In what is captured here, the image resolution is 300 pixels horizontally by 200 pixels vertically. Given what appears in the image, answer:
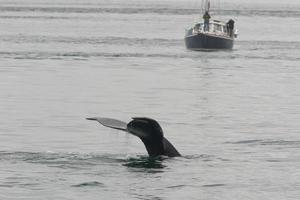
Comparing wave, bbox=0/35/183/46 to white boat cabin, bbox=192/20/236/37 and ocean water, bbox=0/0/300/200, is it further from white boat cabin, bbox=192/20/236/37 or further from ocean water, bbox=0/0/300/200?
ocean water, bbox=0/0/300/200

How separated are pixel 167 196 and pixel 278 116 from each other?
1853 cm

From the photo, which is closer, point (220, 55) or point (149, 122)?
point (149, 122)

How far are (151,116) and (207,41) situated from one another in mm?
50926

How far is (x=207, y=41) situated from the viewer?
301 feet

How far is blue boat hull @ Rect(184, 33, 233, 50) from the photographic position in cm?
9144

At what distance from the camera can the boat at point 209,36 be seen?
91.6 meters

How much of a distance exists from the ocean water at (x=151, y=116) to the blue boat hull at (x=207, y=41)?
24.7 ft

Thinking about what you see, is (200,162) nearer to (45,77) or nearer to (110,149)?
(110,149)

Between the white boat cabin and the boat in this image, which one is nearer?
the boat

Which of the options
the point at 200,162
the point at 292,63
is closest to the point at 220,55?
the point at 292,63

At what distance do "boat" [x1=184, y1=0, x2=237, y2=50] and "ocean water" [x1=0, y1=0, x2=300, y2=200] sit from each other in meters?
7.68

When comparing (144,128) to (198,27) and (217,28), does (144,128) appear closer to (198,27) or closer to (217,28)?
(198,27)

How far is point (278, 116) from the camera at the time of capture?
41.8 metres

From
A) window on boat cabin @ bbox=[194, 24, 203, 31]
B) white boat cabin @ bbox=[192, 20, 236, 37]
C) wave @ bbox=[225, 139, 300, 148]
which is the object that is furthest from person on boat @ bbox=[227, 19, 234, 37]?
wave @ bbox=[225, 139, 300, 148]
